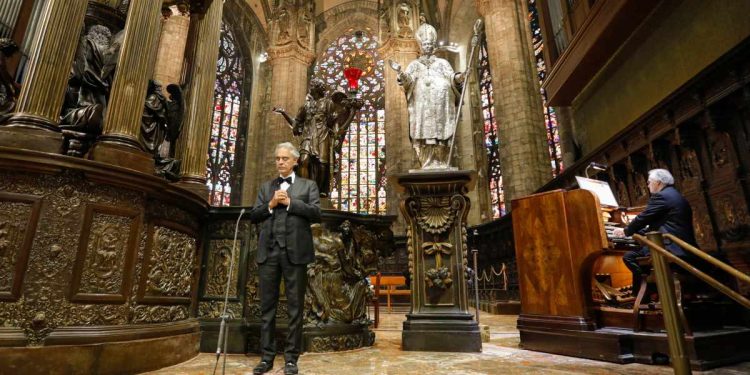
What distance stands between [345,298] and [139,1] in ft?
10.3

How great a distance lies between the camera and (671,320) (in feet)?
4.98

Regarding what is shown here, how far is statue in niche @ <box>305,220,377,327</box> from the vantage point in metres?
3.21

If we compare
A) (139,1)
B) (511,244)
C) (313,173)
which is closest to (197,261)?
(313,173)

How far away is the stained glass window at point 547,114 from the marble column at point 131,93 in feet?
33.4

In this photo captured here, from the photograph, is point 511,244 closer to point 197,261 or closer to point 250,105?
point 197,261

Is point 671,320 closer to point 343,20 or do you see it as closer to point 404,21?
point 404,21

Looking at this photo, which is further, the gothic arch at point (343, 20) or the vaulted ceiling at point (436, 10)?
the gothic arch at point (343, 20)

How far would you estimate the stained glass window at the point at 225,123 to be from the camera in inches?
584

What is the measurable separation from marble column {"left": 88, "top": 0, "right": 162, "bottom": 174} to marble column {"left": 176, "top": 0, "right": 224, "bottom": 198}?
0.93 meters

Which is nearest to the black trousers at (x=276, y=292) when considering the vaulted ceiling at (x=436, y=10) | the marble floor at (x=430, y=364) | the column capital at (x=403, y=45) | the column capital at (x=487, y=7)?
the marble floor at (x=430, y=364)

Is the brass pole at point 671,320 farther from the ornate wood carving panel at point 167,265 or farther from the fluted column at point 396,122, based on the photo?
the fluted column at point 396,122

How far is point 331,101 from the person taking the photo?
472cm

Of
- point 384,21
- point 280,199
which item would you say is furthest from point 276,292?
point 384,21

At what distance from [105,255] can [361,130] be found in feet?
50.7
